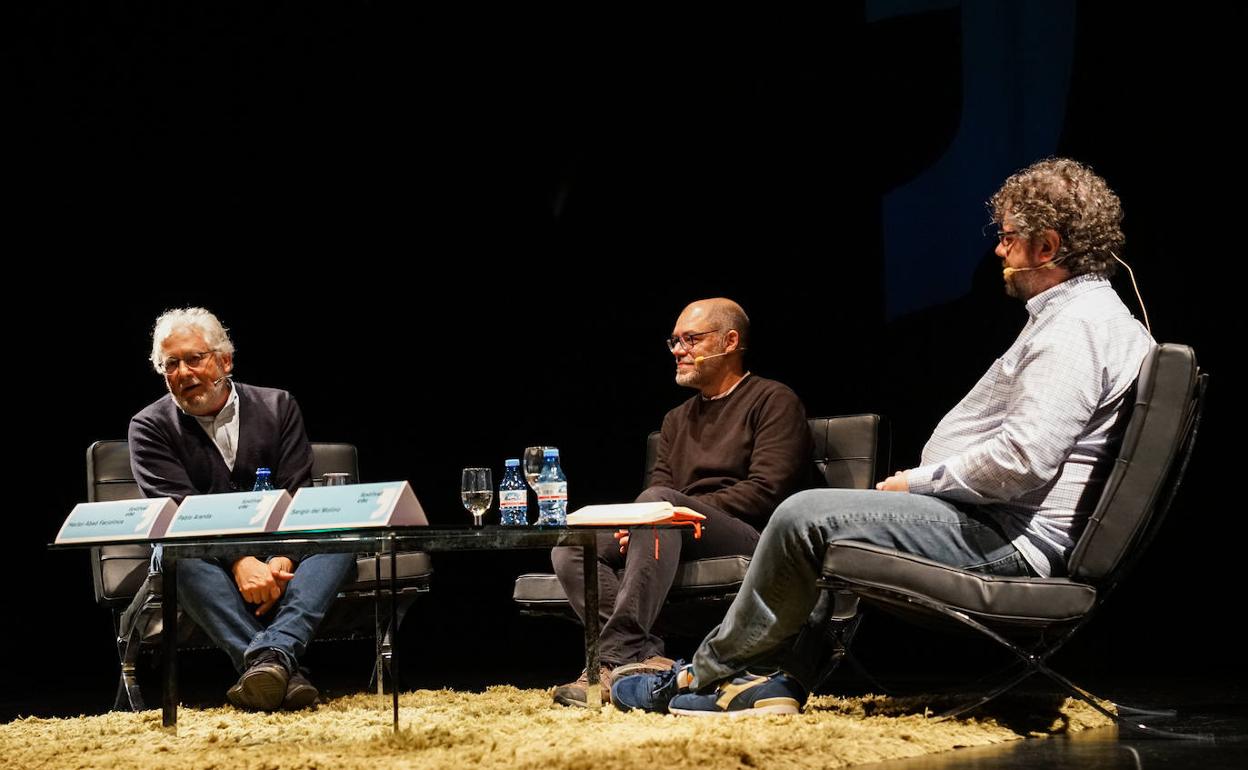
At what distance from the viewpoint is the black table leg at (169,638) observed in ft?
8.79

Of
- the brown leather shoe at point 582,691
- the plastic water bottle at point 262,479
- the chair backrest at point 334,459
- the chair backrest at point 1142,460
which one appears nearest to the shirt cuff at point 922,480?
the chair backrest at point 1142,460

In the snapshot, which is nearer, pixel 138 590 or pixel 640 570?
pixel 640 570

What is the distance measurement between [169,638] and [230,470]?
822mm

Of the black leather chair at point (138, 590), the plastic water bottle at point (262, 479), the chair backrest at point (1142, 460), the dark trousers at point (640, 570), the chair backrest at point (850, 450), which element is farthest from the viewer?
the chair backrest at point (850, 450)

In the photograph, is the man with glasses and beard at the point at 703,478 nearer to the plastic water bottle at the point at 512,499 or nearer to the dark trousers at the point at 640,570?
the dark trousers at the point at 640,570

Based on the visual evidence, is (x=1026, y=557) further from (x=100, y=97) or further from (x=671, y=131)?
(x=100, y=97)

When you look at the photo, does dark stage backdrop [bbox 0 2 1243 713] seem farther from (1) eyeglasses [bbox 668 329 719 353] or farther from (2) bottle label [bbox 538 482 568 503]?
(2) bottle label [bbox 538 482 568 503]

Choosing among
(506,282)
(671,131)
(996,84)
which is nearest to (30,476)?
(506,282)

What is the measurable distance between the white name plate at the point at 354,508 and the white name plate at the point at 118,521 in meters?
0.29

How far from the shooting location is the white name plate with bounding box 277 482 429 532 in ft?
7.66

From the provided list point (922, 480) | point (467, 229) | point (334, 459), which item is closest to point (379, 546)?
point (922, 480)

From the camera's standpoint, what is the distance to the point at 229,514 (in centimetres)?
253

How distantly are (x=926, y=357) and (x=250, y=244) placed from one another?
2.54 metres

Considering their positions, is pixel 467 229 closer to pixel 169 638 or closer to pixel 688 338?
pixel 688 338
